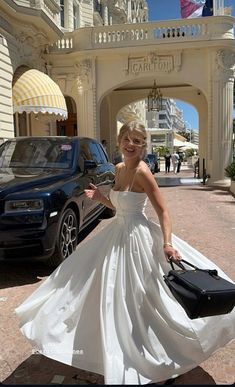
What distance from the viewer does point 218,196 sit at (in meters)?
13.6

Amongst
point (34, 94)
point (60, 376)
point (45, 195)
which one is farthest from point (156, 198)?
point (34, 94)

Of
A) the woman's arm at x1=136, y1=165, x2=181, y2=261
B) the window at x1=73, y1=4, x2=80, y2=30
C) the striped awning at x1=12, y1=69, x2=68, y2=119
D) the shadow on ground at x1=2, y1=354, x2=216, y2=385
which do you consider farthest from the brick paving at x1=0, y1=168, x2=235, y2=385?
the window at x1=73, y1=4, x2=80, y2=30

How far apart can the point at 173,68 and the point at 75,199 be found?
43.2 feet

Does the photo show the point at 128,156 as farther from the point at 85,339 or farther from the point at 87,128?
the point at 87,128

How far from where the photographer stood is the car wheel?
5164mm

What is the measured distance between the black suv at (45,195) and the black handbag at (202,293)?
2712 millimetres

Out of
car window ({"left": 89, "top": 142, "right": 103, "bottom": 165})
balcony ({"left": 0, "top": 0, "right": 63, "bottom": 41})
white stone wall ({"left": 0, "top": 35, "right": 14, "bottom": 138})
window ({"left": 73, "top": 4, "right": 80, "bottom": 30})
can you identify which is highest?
window ({"left": 73, "top": 4, "right": 80, "bottom": 30})

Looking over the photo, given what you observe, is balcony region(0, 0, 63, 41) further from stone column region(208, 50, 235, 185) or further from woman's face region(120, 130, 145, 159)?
woman's face region(120, 130, 145, 159)

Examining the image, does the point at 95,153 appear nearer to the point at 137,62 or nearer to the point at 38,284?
the point at 38,284

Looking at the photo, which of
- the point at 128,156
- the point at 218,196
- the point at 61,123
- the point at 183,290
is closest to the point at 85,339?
the point at 183,290

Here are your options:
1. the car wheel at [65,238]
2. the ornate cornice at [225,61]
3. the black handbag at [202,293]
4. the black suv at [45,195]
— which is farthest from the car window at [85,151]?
the ornate cornice at [225,61]

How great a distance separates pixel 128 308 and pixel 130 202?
2.22ft

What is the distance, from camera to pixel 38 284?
484 cm

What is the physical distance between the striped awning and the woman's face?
470 inches
